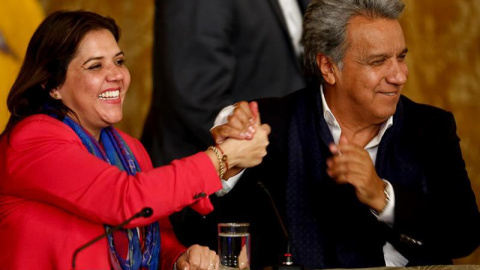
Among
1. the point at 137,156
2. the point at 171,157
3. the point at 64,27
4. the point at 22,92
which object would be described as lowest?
the point at 171,157

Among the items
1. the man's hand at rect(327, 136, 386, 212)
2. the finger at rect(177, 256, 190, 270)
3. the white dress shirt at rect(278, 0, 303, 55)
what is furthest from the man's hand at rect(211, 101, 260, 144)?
the white dress shirt at rect(278, 0, 303, 55)

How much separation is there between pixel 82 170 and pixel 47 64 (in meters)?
0.35

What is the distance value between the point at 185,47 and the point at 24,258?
1.26m

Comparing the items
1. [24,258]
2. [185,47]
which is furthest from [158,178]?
[185,47]

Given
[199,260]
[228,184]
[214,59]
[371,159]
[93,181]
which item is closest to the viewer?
[93,181]

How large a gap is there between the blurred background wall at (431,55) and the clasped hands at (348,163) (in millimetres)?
1574

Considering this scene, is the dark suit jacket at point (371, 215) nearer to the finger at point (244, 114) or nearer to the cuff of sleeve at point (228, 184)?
the cuff of sleeve at point (228, 184)

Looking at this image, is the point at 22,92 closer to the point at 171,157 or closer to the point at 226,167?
the point at 226,167

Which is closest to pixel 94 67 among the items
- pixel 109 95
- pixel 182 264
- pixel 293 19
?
pixel 109 95

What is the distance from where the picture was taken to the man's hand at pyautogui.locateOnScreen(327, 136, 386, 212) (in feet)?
8.22

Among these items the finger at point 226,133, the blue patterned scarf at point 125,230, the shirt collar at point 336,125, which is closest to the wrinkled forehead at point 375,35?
the shirt collar at point 336,125

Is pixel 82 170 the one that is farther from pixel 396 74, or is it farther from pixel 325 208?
pixel 396 74

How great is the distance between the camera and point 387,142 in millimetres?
2738

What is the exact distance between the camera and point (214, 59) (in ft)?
11.0
